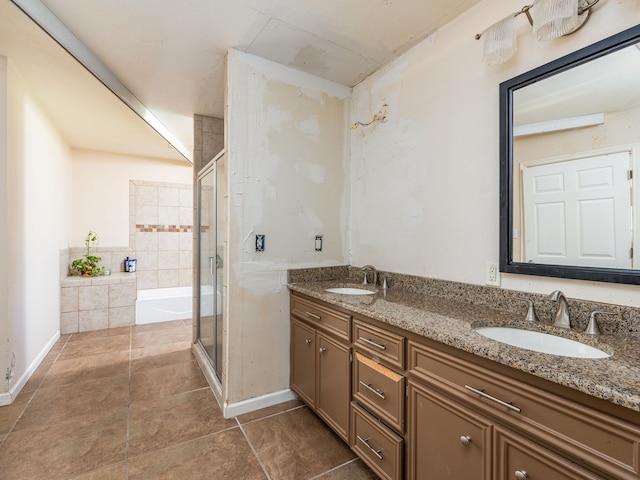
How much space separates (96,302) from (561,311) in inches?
184

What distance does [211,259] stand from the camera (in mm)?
2641

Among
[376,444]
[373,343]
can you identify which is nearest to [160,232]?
[373,343]

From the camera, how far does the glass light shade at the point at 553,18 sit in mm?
1196

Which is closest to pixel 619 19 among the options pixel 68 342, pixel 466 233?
pixel 466 233

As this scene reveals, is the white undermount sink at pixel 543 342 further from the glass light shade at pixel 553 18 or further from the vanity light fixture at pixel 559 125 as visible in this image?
the glass light shade at pixel 553 18

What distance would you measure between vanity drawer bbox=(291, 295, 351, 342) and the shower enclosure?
0.55 metres

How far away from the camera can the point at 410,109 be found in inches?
79.3

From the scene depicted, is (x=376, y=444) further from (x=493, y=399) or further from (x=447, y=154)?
(x=447, y=154)

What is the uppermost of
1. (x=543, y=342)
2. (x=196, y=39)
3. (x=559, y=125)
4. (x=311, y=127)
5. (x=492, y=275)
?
(x=196, y=39)

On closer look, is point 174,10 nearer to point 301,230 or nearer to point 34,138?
point 301,230

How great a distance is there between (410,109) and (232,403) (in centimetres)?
232

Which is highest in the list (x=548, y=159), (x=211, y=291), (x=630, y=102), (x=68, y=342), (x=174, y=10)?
(x=174, y=10)

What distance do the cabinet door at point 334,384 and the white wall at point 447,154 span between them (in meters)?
0.71

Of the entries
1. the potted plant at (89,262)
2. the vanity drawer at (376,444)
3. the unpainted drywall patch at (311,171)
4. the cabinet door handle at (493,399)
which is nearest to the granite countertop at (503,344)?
the cabinet door handle at (493,399)
